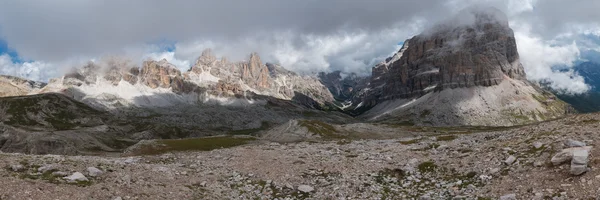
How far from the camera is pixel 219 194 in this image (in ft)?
93.8

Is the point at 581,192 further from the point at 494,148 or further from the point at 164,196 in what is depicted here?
the point at 164,196

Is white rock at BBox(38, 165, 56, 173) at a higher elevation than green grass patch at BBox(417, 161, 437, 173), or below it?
higher

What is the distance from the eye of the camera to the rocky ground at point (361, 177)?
75.8ft

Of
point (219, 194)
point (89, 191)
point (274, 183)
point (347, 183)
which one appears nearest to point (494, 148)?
point (347, 183)

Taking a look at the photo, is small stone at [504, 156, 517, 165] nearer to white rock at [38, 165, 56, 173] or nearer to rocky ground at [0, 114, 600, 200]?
rocky ground at [0, 114, 600, 200]

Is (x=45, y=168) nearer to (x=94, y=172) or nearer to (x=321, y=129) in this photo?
(x=94, y=172)

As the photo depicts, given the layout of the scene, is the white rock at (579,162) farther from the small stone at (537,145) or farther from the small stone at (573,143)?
the small stone at (537,145)

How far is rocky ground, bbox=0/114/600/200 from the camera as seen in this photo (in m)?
23.1

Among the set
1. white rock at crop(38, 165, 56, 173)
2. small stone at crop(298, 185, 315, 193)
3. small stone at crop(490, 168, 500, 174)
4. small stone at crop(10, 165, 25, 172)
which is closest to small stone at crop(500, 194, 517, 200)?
small stone at crop(490, 168, 500, 174)

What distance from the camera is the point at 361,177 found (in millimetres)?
31312

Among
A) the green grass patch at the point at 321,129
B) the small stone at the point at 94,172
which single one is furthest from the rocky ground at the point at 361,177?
the green grass patch at the point at 321,129

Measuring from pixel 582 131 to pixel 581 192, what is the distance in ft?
40.3

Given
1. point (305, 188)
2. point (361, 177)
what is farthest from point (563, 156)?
point (305, 188)

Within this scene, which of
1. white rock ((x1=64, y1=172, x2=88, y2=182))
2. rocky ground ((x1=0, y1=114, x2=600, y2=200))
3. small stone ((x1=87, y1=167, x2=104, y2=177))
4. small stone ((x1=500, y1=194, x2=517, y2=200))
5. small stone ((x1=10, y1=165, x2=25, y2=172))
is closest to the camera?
small stone ((x1=500, y1=194, x2=517, y2=200))
